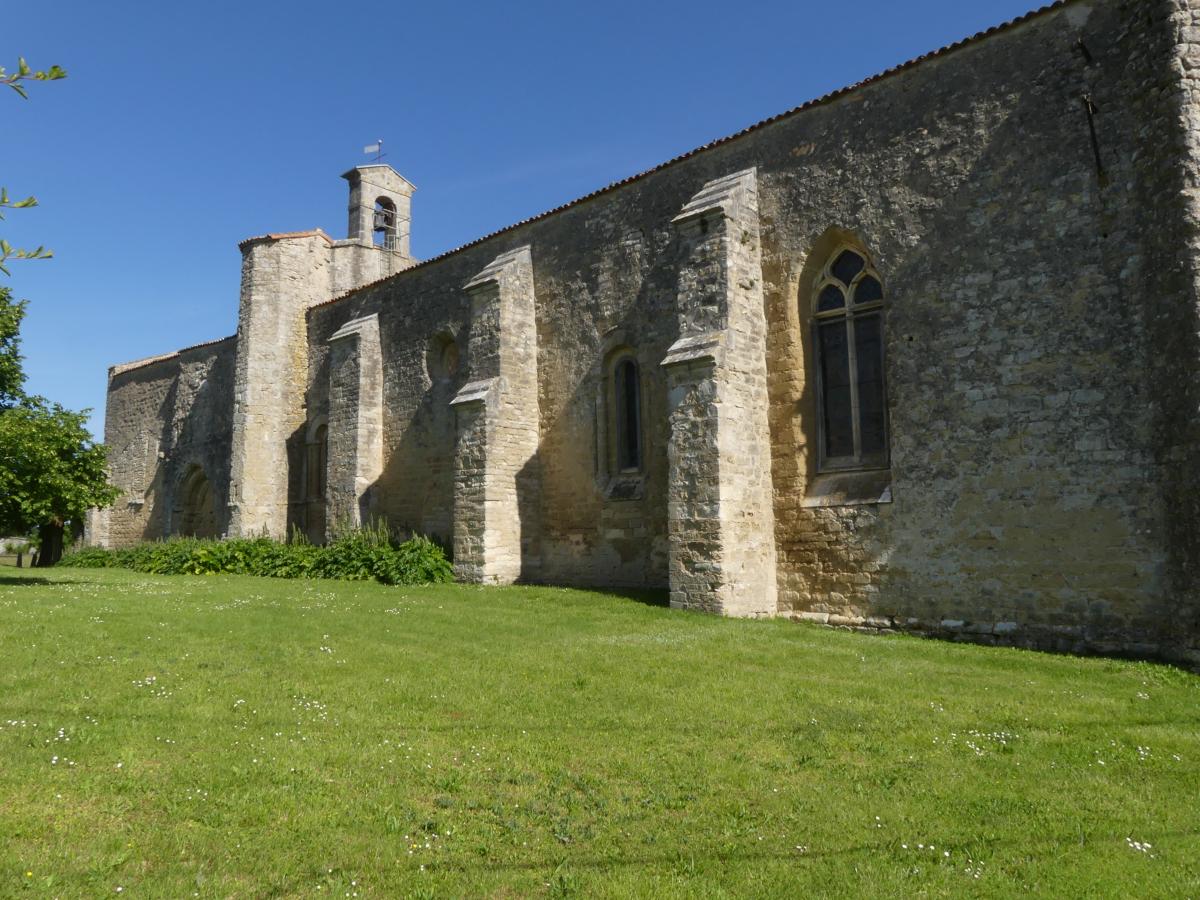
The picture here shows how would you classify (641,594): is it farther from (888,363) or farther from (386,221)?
(386,221)

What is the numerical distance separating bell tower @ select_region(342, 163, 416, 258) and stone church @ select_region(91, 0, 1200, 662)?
788 cm

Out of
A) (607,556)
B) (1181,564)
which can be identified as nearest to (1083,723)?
(1181,564)

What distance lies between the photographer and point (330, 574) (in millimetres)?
17078

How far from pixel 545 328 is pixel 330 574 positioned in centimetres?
666

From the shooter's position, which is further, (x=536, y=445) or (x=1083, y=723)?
(x=536, y=445)

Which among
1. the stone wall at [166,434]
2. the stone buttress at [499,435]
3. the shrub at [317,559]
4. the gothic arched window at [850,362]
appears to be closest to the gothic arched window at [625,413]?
the stone buttress at [499,435]

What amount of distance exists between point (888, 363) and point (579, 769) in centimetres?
786

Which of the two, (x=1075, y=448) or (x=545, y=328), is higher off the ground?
(x=545, y=328)

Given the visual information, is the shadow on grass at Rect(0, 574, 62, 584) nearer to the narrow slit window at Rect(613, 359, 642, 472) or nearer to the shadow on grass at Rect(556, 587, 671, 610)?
the shadow on grass at Rect(556, 587, 671, 610)

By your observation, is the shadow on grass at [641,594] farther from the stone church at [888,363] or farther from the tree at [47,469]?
the tree at [47,469]

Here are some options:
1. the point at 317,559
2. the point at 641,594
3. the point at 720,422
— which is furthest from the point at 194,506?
the point at 720,422

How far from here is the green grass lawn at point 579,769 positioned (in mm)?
3766

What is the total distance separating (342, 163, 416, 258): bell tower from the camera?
24969 mm

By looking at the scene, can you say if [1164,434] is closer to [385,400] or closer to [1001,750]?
[1001,750]
